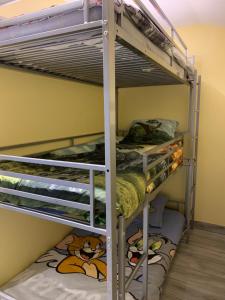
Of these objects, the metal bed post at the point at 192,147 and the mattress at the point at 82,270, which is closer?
the mattress at the point at 82,270

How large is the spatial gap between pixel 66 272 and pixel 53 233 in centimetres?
50

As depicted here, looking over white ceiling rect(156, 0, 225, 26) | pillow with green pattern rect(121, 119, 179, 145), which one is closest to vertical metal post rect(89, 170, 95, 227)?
pillow with green pattern rect(121, 119, 179, 145)

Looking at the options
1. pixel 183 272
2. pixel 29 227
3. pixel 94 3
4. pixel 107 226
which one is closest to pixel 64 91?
pixel 29 227

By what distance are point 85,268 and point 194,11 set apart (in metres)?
2.57

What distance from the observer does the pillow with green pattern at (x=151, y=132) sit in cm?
262

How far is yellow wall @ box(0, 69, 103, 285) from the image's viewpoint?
5.85 feet

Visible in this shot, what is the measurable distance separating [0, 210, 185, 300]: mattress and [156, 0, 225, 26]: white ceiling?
220 centimetres

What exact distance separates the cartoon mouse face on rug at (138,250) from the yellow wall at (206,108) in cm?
99

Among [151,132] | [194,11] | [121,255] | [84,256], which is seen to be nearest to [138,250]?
[84,256]

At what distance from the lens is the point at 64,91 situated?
2338 millimetres

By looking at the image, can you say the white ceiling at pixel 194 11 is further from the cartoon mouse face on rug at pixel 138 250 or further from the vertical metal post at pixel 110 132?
the cartoon mouse face on rug at pixel 138 250

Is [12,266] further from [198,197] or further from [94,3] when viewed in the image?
[198,197]

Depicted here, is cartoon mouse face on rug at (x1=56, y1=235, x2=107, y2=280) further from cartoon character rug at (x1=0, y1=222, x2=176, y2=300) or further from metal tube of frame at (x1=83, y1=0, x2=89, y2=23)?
metal tube of frame at (x1=83, y1=0, x2=89, y2=23)

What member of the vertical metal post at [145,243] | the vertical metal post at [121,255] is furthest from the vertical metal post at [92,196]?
the vertical metal post at [145,243]
